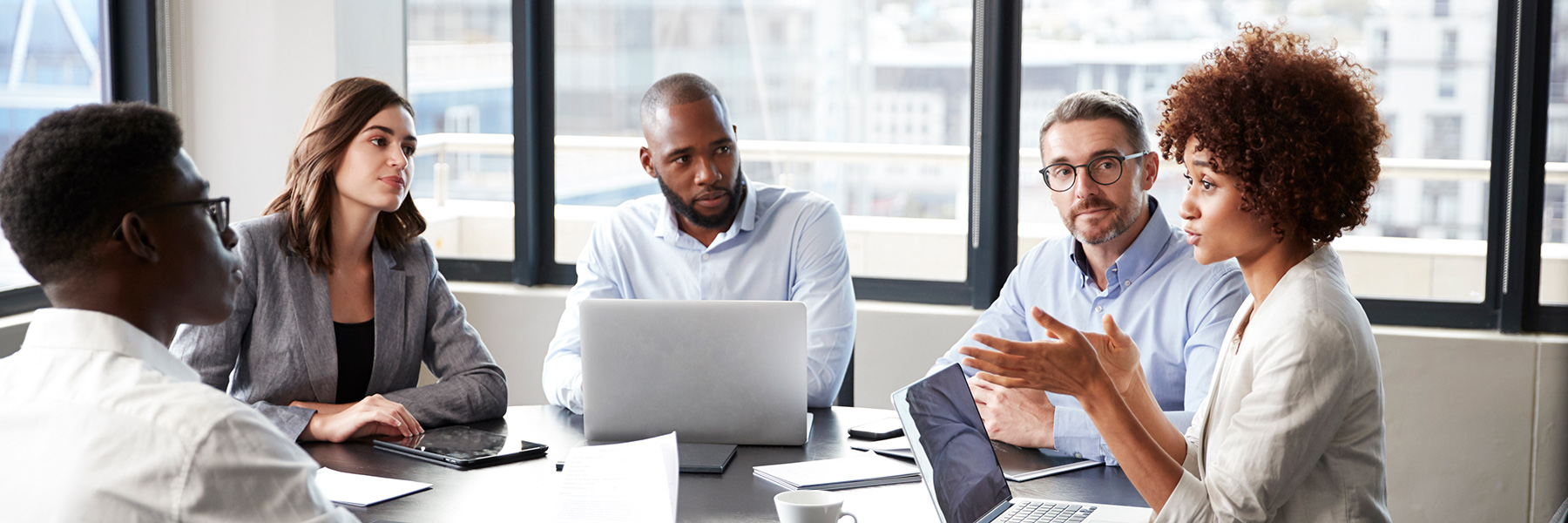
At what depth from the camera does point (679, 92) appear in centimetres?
261

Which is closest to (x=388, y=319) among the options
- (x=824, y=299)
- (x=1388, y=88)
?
(x=824, y=299)

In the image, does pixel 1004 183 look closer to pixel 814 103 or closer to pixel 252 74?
pixel 814 103

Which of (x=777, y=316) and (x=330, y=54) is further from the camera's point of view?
(x=330, y=54)

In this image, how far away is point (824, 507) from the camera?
147cm

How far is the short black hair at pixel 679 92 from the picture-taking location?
261cm

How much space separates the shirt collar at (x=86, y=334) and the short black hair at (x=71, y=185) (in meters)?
0.05

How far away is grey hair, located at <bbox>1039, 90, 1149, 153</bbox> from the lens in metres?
2.37

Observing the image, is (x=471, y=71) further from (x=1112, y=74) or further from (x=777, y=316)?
(x=777, y=316)

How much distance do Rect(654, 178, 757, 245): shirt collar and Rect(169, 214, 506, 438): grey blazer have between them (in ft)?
1.73

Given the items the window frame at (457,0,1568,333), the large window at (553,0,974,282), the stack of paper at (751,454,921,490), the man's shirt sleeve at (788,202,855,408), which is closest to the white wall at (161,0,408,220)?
the window frame at (457,0,1568,333)

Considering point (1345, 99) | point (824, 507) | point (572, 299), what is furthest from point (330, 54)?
point (1345, 99)

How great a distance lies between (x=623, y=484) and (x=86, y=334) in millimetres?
774

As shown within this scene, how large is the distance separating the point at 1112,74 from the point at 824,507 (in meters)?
2.56

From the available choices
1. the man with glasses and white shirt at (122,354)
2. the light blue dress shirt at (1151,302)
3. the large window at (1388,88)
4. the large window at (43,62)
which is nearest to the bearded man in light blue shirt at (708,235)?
the light blue dress shirt at (1151,302)
